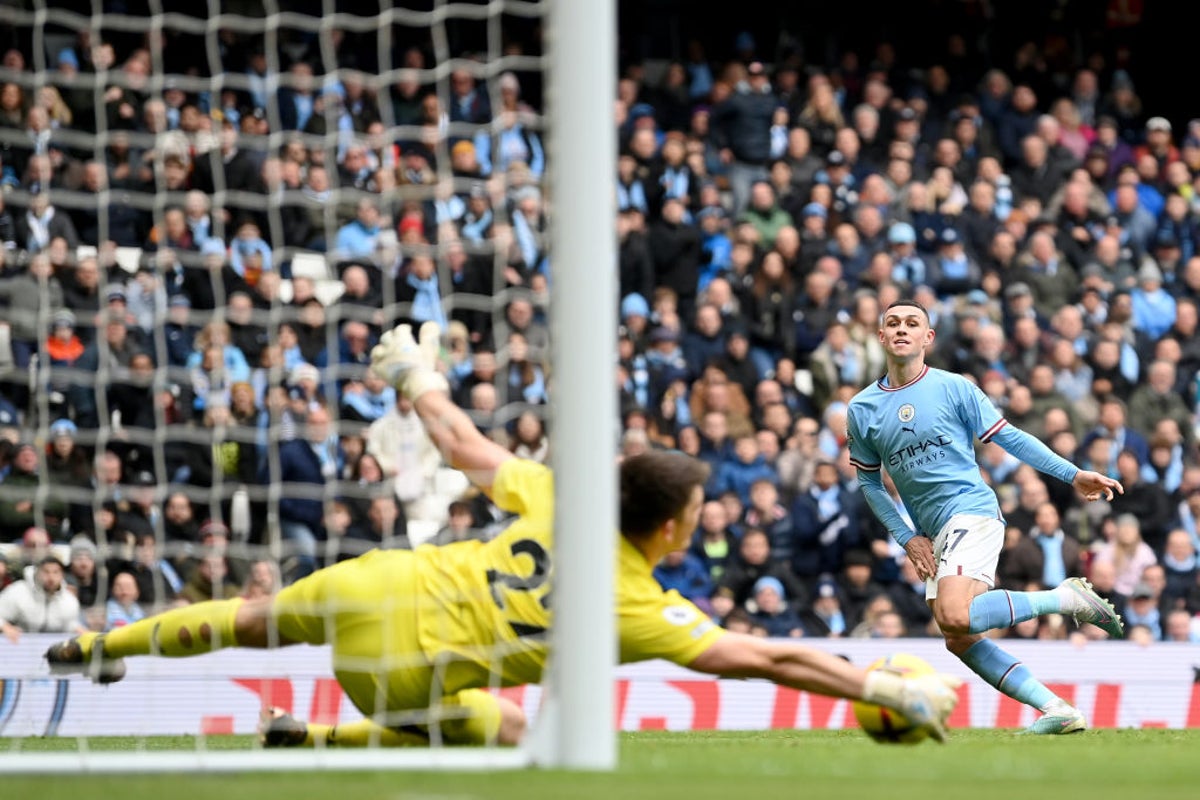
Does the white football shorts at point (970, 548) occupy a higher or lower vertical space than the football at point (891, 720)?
higher

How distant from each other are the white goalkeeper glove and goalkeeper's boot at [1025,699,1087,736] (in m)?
3.76

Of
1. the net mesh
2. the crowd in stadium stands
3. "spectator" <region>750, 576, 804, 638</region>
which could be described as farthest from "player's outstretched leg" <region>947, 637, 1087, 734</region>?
"spectator" <region>750, 576, 804, 638</region>

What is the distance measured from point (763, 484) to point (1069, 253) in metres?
4.28

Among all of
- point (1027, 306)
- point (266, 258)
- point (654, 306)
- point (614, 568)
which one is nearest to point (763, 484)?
point (654, 306)

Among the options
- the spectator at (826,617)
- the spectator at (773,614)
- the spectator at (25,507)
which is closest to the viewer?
the spectator at (25,507)

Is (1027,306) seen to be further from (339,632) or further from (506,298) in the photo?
(339,632)

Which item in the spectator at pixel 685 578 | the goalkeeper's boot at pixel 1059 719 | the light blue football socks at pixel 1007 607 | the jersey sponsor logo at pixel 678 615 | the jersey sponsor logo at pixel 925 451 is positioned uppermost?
the jersey sponsor logo at pixel 925 451

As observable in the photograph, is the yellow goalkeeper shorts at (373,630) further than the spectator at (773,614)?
No

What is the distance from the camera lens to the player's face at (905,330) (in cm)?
900

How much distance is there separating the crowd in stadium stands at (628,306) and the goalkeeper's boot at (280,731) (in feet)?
3.22

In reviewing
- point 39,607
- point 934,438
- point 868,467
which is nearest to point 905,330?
point 934,438

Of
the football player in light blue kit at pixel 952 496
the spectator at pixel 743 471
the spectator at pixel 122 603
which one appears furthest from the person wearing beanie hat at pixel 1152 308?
the spectator at pixel 122 603

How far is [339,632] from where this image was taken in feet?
22.6

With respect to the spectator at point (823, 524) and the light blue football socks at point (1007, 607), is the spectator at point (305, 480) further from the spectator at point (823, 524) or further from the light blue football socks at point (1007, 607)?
the spectator at point (823, 524)
